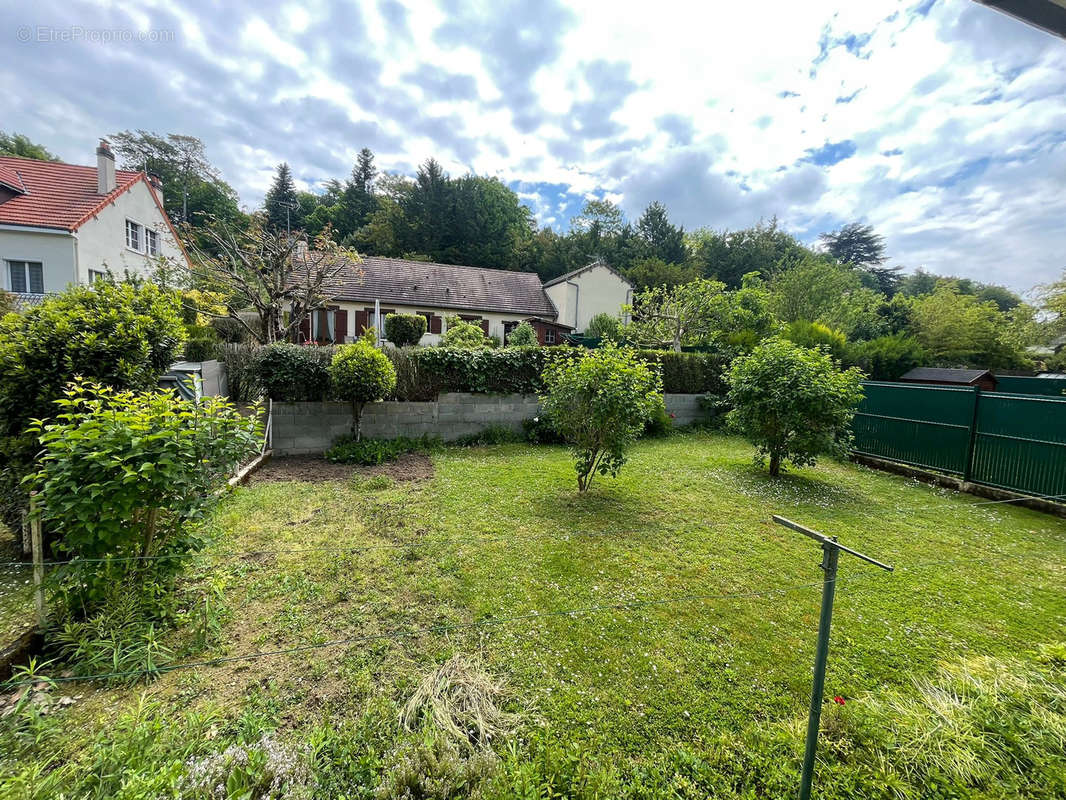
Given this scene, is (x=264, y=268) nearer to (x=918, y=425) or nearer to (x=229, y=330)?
(x=229, y=330)

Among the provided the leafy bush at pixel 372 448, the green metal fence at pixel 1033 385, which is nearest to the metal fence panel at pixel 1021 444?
the leafy bush at pixel 372 448

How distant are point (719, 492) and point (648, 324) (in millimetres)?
12049

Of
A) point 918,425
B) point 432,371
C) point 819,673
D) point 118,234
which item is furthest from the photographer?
point 118,234

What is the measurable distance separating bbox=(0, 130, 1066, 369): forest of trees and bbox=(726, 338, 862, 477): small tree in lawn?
394 inches

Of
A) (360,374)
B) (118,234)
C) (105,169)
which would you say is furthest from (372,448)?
(105,169)

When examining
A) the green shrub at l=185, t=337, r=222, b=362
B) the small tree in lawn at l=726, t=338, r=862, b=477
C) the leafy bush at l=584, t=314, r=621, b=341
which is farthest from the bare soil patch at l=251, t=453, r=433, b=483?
the leafy bush at l=584, t=314, r=621, b=341

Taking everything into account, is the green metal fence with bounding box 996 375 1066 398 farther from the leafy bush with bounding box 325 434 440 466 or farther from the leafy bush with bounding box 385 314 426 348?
the leafy bush with bounding box 385 314 426 348

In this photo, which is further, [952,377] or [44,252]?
[952,377]

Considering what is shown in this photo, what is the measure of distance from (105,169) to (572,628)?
2352 centimetres

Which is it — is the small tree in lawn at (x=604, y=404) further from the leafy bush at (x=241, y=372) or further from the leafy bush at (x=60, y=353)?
the leafy bush at (x=241, y=372)

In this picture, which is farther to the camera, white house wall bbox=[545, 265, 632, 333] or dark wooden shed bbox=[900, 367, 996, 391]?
white house wall bbox=[545, 265, 632, 333]

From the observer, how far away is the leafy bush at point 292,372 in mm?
7121

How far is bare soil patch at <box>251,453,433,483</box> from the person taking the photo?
19.9ft

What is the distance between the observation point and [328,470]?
6496 mm
